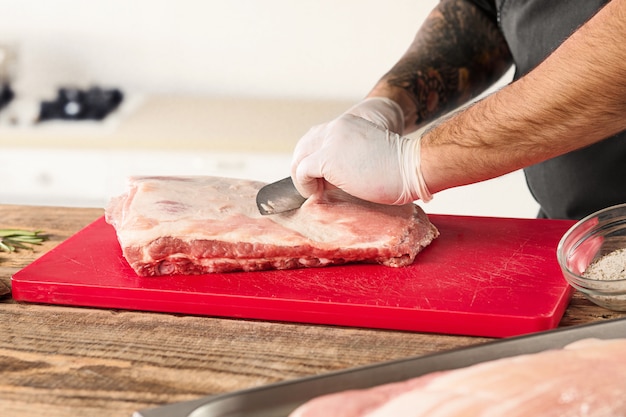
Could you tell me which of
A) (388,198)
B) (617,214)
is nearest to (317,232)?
(388,198)

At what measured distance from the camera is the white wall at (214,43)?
435 centimetres

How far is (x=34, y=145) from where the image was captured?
4.20 metres

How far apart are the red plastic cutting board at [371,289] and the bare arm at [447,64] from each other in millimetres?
597

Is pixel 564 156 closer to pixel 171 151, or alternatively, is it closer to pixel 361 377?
pixel 361 377

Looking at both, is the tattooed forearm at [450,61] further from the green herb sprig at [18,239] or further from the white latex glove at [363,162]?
the green herb sprig at [18,239]

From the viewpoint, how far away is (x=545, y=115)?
172 cm

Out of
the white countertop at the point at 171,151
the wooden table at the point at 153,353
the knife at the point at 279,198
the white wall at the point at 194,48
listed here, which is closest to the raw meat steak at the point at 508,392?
the wooden table at the point at 153,353

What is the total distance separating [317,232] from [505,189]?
85.1 inches

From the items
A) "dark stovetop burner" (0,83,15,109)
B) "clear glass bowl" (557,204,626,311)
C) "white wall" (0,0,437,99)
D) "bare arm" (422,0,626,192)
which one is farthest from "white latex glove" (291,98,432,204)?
"dark stovetop burner" (0,83,15,109)

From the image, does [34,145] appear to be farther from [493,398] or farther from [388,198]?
[493,398]

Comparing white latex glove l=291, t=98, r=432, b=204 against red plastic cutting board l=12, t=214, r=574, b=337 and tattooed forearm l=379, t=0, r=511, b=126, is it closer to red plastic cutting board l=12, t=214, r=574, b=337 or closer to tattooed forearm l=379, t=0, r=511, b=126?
red plastic cutting board l=12, t=214, r=574, b=337

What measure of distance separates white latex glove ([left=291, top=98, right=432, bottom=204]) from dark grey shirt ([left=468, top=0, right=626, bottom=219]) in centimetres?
57

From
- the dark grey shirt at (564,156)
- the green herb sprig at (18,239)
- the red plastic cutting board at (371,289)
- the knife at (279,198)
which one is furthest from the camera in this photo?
the dark grey shirt at (564,156)

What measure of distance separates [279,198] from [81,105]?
9.04 ft
